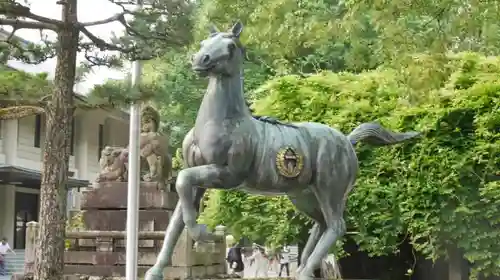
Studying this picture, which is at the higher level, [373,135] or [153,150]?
[153,150]

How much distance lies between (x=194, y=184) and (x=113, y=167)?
9.11 metres

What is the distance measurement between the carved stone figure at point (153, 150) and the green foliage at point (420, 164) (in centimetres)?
263

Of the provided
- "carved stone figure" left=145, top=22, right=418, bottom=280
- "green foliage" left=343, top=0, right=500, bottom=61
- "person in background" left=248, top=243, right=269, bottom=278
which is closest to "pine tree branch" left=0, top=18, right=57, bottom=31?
"carved stone figure" left=145, top=22, right=418, bottom=280

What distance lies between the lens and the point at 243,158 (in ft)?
18.5

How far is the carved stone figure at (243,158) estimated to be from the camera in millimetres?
5512

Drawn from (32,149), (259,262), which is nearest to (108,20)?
(259,262)

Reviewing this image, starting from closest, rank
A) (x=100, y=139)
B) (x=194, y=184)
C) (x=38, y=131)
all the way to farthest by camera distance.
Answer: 1. (x=194, y=184)
2. (x=38, y=131)
3. (x=100, y=139)

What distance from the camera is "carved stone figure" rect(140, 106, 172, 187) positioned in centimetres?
1383

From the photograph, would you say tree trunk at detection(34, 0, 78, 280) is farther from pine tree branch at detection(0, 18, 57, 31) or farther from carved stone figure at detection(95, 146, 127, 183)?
carved stone figure at detection(95, 146, 127, 183)

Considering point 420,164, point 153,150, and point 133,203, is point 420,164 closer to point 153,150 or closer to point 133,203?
point 133,203

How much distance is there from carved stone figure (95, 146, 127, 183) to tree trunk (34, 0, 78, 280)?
6284 mm

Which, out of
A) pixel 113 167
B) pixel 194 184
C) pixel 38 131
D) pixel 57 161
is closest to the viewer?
pixel 194 184

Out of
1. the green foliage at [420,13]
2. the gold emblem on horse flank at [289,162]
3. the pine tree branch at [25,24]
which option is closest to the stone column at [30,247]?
the pine tree branch at [25,24]

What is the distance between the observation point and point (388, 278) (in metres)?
12.1
